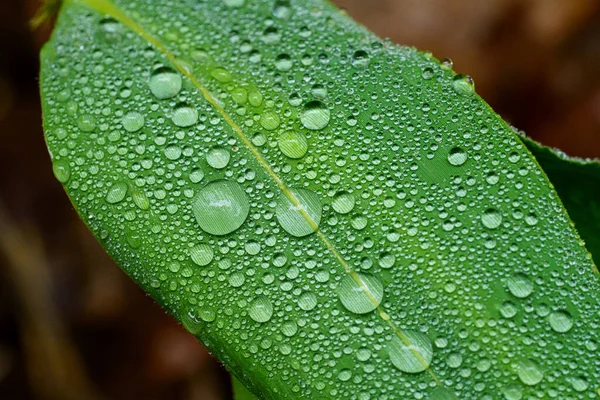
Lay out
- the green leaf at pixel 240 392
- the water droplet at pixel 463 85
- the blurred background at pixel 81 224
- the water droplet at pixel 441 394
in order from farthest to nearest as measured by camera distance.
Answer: the blurred background at pixel 81 224, the green leaf at pixel 240 392, the water droplet at pixel 463 85, the water droplet at pixel 441 394

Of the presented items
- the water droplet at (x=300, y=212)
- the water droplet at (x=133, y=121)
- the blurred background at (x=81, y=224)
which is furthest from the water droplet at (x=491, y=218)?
the blurred background at (x=81, y=224)

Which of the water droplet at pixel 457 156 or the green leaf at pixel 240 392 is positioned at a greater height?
the water droplet at pixel 457 156

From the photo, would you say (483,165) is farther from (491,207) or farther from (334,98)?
(334,98)

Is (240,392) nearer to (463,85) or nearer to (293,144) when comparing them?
(293,144)

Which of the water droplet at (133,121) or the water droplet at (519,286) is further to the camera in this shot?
the water droplet at (133,121)

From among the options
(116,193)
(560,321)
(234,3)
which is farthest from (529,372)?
(234,3)

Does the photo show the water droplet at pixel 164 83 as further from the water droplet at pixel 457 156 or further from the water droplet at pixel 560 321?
the water droplet at pixel 560 321

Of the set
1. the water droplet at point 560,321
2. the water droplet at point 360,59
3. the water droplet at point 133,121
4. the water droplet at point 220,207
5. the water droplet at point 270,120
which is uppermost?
the water droplet at point 360,59

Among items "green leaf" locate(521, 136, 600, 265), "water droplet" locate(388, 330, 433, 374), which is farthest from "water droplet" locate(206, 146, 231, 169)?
"green leaf" locate(521, 136, 600, 265)

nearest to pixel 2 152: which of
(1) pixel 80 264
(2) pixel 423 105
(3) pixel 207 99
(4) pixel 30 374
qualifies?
(1) pixel 80 264
